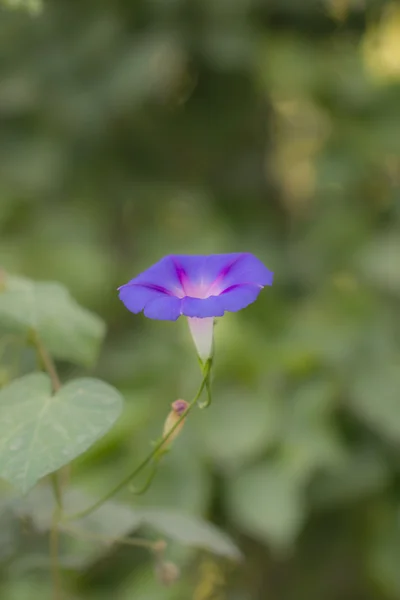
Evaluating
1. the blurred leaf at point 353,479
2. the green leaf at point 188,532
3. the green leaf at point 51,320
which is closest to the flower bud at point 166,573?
the green leaf at point 188,532

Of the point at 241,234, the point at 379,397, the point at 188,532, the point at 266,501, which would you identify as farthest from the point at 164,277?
the point at 241,234

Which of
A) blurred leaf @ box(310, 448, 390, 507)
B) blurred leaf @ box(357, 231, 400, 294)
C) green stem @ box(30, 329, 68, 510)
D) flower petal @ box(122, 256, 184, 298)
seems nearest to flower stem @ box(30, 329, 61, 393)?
green stem @ box(30, 329, 68, 510)

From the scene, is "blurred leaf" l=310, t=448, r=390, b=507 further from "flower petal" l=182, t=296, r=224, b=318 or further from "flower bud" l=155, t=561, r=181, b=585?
"flower petal" l=182, t=296, r=224, b=318

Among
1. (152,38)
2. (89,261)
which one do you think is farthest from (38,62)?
(89,261)

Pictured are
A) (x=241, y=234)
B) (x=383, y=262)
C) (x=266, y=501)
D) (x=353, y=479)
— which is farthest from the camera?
(x=241, y=234)

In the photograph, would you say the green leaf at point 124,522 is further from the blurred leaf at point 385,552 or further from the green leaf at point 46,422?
the blurred leaf at point 385,552

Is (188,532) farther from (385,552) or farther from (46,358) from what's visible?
(385,552)

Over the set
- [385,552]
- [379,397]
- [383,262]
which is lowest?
[385,552]
